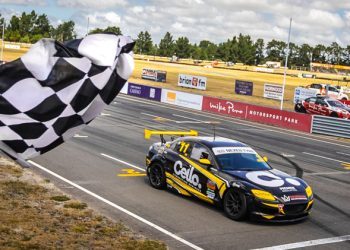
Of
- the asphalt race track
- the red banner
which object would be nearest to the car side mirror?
the asphalt race track

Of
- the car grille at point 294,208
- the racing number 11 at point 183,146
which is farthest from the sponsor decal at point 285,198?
the racing number 11 at point 183,146

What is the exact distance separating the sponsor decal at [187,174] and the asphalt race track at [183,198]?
491 millimetres

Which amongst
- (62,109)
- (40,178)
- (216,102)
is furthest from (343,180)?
(216,102)

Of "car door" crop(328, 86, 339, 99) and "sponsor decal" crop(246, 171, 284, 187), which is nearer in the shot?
"sponsor decal" crop(246, 171, 284, 187)

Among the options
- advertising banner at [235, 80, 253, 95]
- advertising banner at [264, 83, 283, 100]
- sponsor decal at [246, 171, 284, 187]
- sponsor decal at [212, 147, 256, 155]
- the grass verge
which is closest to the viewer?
the grass verge

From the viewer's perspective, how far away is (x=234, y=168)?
1141cm

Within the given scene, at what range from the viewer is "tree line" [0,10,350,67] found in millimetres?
136125

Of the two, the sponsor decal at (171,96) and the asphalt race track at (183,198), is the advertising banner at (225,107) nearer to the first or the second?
the sponsor decal at (171,96)

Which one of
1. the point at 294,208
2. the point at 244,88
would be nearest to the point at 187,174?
the point at 294,208

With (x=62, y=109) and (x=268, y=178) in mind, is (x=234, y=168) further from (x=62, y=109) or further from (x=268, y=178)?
(x=62, y=109)

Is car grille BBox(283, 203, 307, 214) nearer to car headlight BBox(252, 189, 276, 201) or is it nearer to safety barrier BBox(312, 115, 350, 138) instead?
car headlight BBox(252, 189, 276, 201)

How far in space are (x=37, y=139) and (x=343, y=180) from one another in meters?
13.7

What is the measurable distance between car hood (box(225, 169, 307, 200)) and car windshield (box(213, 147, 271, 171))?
32 cm

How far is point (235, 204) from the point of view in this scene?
1066 cm
